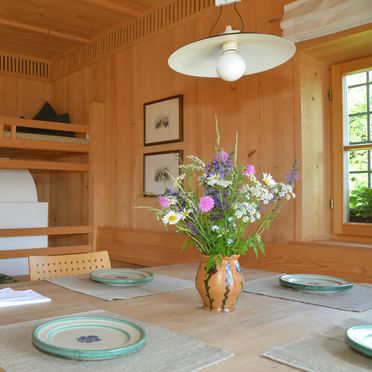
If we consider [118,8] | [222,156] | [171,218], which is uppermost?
[118,8]

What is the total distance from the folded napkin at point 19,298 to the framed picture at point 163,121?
182cm

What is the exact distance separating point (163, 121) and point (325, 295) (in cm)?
202

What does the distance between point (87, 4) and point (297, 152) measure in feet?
6.14

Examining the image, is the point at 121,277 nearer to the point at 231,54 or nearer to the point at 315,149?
the point at 231,54

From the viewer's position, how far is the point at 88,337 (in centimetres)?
97

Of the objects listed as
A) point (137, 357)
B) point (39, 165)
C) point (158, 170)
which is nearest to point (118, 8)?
point (158, 170)

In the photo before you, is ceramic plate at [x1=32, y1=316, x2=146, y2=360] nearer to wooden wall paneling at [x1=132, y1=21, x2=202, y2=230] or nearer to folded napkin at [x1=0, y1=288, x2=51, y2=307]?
folded napkin at [x1=0, y1=288, x2=51, y2=307]

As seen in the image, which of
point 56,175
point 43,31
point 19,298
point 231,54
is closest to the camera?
point 19,298

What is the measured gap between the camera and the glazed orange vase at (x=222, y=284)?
4.06 ft

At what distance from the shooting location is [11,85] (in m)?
4.49

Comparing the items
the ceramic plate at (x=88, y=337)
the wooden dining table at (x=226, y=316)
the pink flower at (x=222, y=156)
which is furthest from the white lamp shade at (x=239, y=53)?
the ceramic plate at (x=88, y=337)

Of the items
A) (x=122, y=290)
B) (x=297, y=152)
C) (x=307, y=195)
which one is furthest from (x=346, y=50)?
(x=122, y=290)

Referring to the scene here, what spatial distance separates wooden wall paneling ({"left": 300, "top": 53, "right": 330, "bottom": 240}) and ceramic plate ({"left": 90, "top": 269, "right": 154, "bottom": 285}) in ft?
3.27

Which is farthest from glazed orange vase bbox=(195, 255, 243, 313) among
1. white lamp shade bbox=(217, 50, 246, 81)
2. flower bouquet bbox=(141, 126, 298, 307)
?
white lamp shade bbox=(217, 50, 246, 81)
